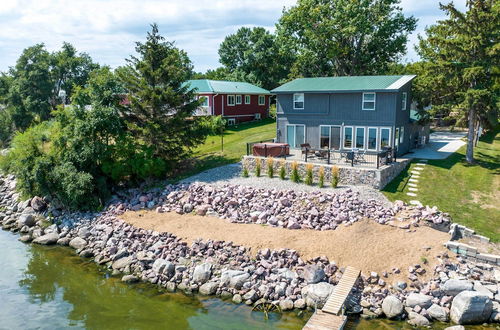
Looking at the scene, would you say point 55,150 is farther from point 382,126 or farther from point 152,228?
point 382,126

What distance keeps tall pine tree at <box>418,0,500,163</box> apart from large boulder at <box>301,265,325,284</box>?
1503 cm

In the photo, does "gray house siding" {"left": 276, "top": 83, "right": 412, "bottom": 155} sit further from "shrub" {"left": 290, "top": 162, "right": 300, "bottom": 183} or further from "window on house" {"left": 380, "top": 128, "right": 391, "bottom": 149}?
"shrub" {"left": 290, "top": 162, "right": 300, "bottom": 183}

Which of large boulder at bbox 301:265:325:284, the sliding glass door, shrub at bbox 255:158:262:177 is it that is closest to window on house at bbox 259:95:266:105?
the sliding glass door

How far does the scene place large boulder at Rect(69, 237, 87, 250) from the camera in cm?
1975

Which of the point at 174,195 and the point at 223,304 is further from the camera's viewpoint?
the point at 174,195

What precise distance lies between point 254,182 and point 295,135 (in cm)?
710

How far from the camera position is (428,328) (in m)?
13.0

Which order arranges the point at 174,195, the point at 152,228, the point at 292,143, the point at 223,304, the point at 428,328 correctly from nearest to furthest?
the point at 428,328, the point at 223,304, the point at 152,228, the point at 174,195, the point at 292,143

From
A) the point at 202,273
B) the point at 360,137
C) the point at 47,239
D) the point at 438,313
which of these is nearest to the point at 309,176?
the point at 360,137

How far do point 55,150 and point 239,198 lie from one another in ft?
37.5

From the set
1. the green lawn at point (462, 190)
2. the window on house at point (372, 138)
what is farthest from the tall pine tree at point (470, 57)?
the window on house at point (372, 138)

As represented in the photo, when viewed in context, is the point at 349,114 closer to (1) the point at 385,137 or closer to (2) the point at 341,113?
(2) the point at 341,113

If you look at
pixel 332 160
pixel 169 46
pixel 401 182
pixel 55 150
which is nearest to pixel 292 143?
pixel 332 160

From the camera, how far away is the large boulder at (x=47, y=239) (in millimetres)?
20578
